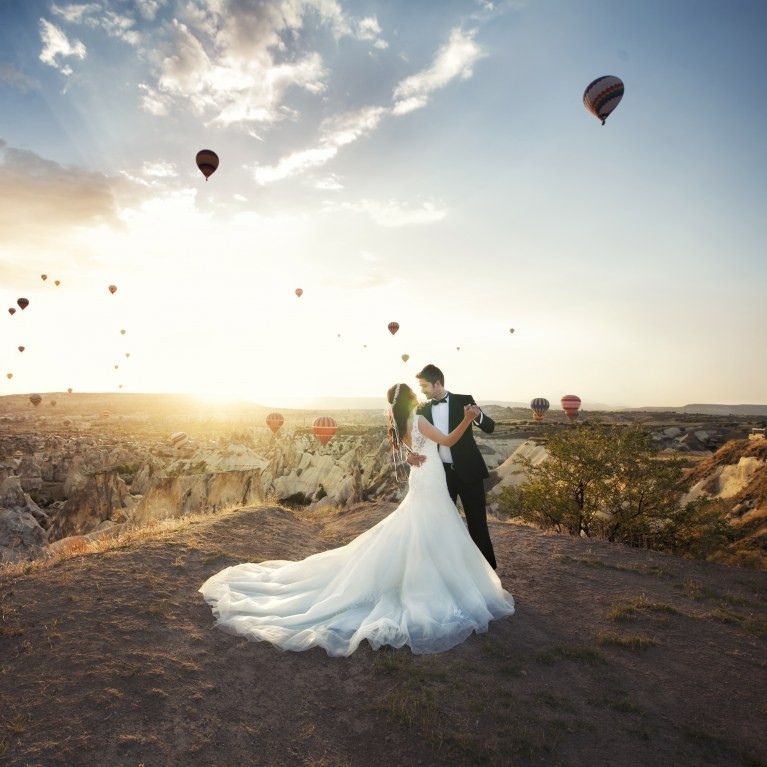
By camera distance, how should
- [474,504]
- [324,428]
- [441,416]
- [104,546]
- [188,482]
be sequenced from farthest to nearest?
[324,428] < [188,482] < [104,546] < [474,504] < [441,416]

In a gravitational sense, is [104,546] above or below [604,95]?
below

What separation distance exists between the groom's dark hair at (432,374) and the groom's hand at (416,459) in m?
1.07

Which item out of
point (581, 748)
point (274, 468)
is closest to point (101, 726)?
point (581, 748)

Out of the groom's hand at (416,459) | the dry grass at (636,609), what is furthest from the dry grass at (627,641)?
the groom's hand at (416,459)

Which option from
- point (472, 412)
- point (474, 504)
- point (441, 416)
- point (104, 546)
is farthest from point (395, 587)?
point (104, 546)

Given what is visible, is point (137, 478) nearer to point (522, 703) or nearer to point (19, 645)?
point (19, 645)

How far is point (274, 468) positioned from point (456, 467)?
36911mm

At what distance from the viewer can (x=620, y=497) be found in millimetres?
12203

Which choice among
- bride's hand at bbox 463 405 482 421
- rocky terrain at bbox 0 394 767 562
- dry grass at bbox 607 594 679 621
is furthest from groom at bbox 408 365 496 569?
rocky terrain at bbox 0 394 767 562

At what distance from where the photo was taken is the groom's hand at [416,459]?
267 inches

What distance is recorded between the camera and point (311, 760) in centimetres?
379

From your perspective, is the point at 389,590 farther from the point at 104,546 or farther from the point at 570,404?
the point at 570,404

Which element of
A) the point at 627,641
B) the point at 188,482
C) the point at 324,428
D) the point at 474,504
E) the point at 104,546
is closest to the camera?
the point at 627,641

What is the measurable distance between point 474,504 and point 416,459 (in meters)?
1.11
